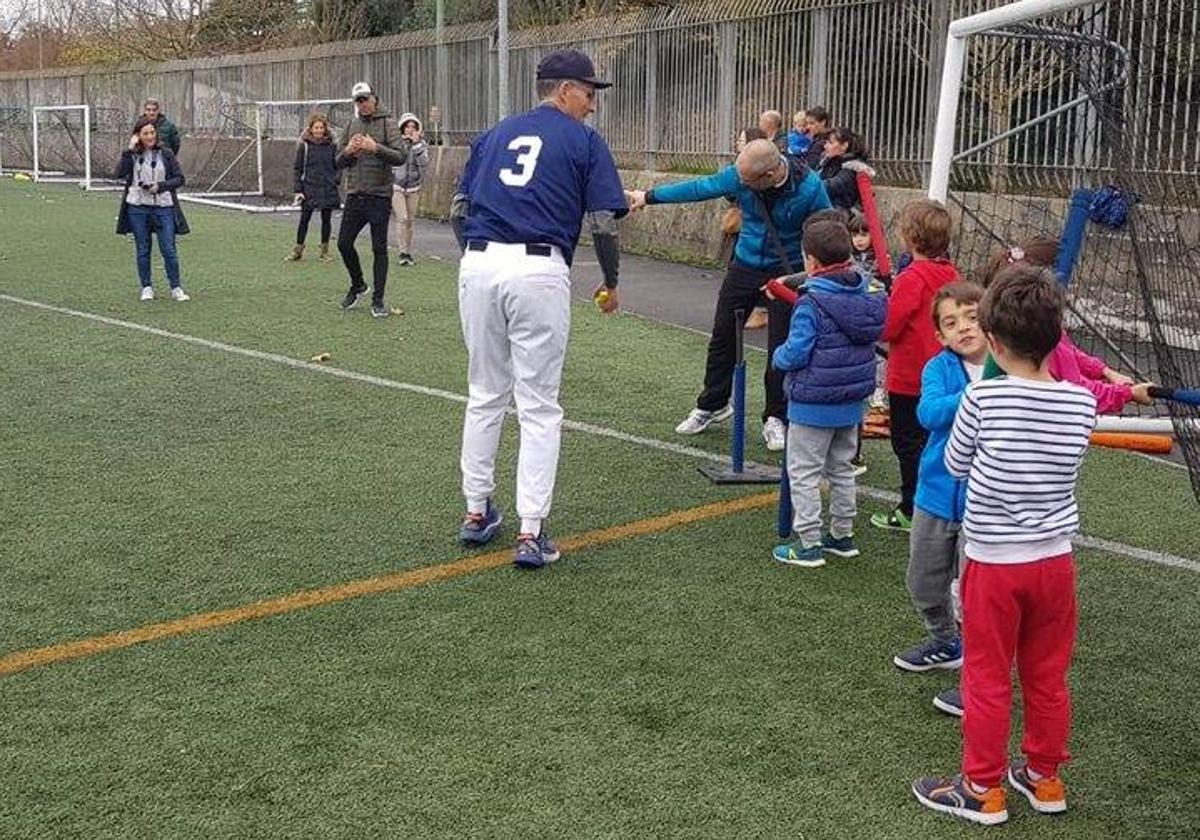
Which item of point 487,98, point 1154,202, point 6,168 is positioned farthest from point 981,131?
point 6,168

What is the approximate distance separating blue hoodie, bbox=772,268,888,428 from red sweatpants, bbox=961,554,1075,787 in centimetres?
199

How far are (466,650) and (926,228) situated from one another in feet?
8.40

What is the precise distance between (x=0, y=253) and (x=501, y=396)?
13953 mm

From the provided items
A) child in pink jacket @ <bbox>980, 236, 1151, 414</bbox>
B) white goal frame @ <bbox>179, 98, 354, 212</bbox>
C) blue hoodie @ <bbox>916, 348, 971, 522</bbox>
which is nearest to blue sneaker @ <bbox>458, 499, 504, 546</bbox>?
blue hoodie @ <bbox>916, 348, 971, 522</bbox>

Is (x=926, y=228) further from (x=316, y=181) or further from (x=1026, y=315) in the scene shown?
(x=316, y=181)

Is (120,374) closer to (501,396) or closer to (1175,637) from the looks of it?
(501,396)

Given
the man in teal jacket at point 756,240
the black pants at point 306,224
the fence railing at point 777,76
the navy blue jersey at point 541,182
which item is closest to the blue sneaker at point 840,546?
the man in teal jacket at point 756,240

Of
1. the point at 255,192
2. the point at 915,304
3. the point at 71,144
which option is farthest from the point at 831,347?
the point at 71,144

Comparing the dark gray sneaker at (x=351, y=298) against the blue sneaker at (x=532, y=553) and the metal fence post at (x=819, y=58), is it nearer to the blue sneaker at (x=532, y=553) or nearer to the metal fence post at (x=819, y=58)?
the metal fence post at (x=819, y=58)

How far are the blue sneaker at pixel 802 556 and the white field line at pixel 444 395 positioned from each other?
123 centimetres

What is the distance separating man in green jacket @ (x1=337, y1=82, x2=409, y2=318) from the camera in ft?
42.5

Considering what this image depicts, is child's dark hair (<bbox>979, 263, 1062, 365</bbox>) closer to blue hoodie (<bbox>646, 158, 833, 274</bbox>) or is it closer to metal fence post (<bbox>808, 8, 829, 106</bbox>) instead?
blue hoodie (<bbox>646, 158, 833, 274</bbox>)

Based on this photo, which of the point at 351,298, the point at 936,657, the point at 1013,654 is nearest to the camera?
the point at 1013,654

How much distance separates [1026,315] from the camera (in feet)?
11.9
